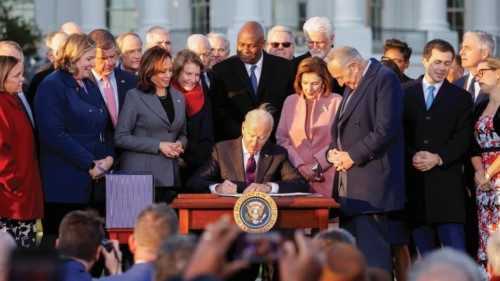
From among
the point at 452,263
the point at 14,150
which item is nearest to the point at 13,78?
the point at 14,150

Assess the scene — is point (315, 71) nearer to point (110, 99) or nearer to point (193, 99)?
point (193, 99)

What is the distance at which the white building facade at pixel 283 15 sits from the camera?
123ft

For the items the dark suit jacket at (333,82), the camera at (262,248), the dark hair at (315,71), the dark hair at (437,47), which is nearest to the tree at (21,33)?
the dark suit jacket at (333,82)

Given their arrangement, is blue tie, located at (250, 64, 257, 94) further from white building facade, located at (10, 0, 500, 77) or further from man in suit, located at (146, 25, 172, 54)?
white building facade, located at (10, 0, 500, 77)

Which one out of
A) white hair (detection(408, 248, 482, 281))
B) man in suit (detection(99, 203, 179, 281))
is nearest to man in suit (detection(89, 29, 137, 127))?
man in suit (detection(99, 203, 179, 281))

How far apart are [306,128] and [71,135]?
2061 millimetres

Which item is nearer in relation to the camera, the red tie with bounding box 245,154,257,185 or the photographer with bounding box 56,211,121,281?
the photographer with bounding box 56,211,121,281

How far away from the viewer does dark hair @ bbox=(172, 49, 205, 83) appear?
515 inches

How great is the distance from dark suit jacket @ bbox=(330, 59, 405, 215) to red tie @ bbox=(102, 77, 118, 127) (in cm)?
198

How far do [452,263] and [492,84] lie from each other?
22.3ft

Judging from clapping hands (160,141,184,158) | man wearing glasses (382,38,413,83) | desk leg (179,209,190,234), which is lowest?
desk leg (179,209,190,234)

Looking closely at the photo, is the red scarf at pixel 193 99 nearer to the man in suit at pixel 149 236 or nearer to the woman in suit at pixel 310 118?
the woman in suit at pixel 310 118

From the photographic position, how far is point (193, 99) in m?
13.2

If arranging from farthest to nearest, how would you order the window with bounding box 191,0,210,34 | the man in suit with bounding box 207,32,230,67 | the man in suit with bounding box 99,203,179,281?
the window with bounding box 191,0,210,34 → the man in suit with bounding box 207,32,230,67 → the man in suit with bounding box 99,203,179,281
